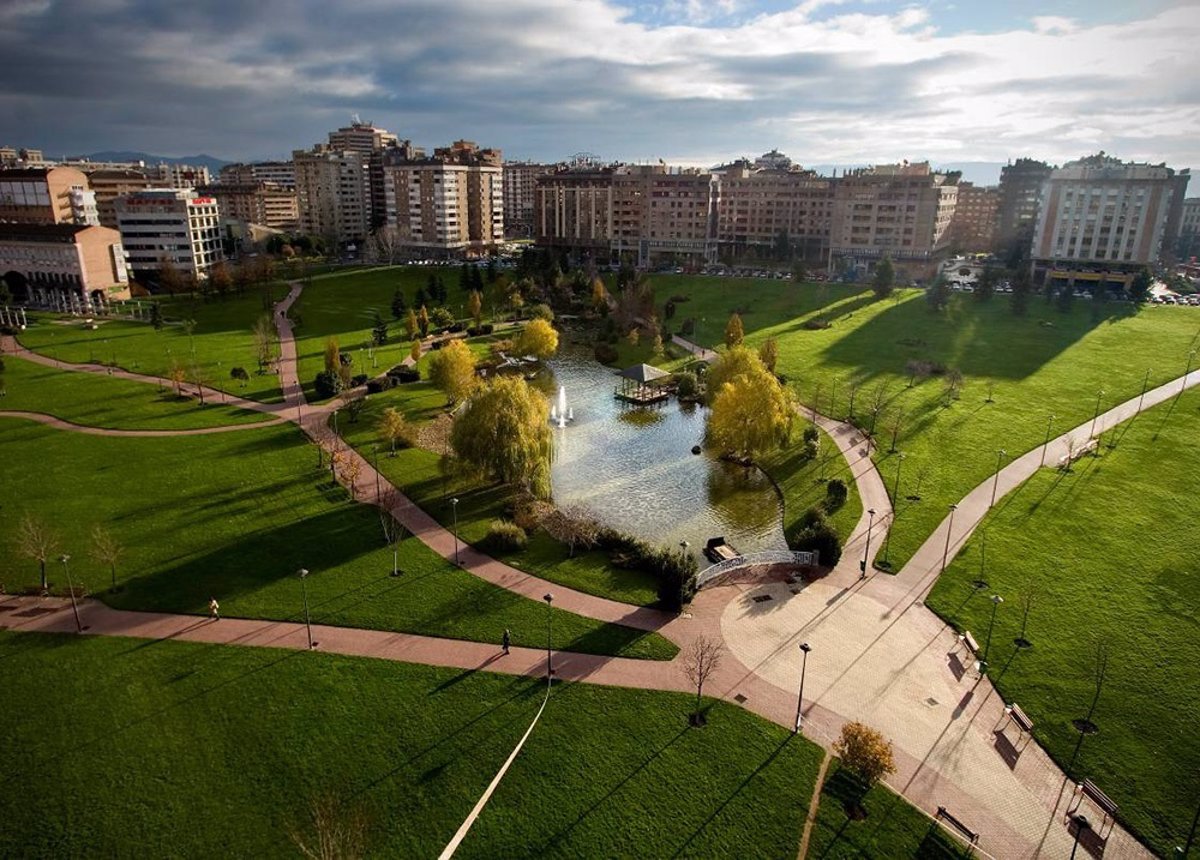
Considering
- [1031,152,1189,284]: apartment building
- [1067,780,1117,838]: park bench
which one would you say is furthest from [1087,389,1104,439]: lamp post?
[1031,152,1189,284]: apartment building

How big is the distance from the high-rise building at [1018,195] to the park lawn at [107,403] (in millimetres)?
159942

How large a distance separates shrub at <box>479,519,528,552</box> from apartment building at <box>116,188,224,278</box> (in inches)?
3821

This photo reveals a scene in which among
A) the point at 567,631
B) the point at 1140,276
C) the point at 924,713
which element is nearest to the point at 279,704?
the point at 567,631

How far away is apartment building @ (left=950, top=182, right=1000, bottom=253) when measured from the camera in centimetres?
17000

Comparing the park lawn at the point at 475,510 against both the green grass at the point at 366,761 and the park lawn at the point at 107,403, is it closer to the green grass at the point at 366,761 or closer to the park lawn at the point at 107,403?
the green grass at the point at 366,761

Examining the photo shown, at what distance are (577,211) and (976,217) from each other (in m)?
96.0

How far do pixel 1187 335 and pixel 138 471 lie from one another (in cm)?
10096

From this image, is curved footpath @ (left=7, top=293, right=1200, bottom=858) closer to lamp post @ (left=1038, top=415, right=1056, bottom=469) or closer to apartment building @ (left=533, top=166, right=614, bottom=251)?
lamp post @ (left=1038, top=415, right=1056, bottom=469)

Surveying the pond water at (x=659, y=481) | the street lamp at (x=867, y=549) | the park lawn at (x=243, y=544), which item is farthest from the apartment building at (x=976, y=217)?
the park lawn at (x=243, y=544)

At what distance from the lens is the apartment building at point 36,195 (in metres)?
115

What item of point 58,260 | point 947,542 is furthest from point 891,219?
point 58,260

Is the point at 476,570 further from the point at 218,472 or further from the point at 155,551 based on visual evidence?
the point at 218,472

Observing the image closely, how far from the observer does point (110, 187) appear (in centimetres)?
14400

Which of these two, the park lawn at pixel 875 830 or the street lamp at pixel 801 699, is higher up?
the street lamp at pixel 801 699
